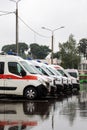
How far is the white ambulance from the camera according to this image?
21453mm

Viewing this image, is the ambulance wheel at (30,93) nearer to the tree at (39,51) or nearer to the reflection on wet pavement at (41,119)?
the reflection on wet pavement at (41,119)

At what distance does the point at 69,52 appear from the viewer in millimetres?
82875

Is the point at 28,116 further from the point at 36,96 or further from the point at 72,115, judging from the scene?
the point at 36,96

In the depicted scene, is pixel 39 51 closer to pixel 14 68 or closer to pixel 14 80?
pixel 14 68

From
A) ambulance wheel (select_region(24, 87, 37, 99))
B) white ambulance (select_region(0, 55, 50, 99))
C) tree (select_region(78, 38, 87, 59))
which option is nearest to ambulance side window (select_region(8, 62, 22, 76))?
white ambulance (select_region(0, 55, 50, 99))

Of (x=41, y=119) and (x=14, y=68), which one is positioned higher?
(x=14, y=68)

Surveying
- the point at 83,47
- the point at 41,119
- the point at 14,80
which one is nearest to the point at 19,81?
the point at 14,80

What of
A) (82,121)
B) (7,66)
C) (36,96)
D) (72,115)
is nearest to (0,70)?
(7,66)

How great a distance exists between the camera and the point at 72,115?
15078 millimetres

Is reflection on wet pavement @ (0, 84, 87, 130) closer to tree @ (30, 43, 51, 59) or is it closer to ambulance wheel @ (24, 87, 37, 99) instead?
ambulance wheel @ (24, 87, 37, 99)

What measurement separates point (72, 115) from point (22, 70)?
6962 mm

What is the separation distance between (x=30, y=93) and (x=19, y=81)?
2.56 ft

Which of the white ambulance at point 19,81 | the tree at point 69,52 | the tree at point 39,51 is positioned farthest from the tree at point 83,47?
the white ambulance at point 19,81

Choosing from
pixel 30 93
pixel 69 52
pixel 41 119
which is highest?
pixel 69 52
